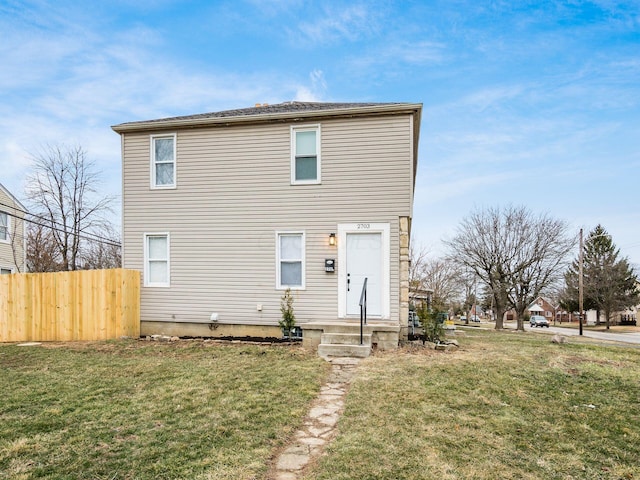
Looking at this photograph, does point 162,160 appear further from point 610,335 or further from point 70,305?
point 610,335

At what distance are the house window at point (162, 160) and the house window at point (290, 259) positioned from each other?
140 inches

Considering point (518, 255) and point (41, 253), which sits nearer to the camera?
point (41, 253)

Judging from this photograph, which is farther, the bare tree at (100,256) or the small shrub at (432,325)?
the bare tree at (100,256)

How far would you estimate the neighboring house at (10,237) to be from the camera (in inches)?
716

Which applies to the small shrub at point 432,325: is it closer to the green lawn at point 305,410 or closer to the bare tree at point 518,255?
the green lawn at point 305,410

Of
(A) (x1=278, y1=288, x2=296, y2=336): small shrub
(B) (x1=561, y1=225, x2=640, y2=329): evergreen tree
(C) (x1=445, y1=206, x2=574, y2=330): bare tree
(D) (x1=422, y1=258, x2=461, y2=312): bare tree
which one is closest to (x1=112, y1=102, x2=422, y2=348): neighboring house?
(A) (x1=278, y1=288, x2=296, y2=336): small shrub

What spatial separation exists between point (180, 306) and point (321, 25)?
35.2 ft

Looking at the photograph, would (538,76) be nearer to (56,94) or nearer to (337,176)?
(337,176)

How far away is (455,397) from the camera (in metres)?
4.78

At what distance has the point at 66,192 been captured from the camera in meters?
20.4

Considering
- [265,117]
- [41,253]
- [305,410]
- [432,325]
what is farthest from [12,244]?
[305,410]

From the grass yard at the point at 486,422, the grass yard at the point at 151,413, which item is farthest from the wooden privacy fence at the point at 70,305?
the grass yard at the point at 486,422

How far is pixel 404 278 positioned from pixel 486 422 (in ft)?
16.0

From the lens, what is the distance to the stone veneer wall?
28.4ft
